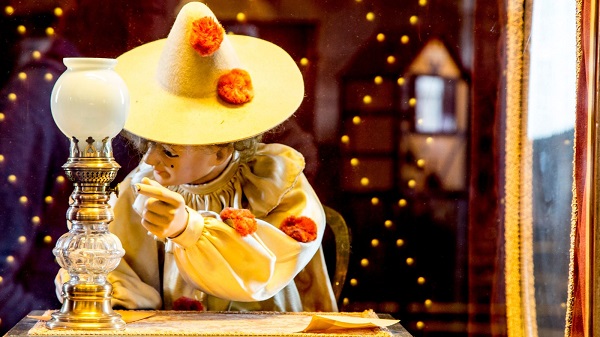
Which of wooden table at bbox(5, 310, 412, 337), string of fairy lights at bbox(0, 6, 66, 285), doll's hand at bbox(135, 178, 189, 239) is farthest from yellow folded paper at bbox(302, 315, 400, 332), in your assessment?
string of fairy lights at bbox(0, 6, 66, 285)

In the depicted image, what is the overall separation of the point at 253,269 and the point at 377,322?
0.25 meters

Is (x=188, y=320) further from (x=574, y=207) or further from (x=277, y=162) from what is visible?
(x=574, y=207)

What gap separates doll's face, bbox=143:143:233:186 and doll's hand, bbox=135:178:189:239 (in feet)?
0.69

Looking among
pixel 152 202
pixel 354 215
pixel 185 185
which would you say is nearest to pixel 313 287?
pixel 354 215

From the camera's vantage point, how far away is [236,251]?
83.4 inches

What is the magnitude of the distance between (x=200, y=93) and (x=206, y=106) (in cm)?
3

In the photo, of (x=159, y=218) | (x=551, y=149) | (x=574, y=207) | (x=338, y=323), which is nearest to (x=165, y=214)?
(x=159, y=218)

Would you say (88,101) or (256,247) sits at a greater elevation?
(88,101)

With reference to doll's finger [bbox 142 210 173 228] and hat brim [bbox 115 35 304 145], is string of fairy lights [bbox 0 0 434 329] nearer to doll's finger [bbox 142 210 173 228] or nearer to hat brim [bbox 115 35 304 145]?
hat brim [bbox 115 35 304 145]

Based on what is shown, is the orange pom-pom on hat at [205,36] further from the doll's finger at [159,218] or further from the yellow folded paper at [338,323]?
the yellow folded paper at [338,323]

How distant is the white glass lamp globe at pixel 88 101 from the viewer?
6.33ft

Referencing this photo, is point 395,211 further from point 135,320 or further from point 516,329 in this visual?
point 135,320

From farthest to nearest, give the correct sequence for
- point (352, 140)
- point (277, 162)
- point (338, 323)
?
point (352, 140) → point (277, 162) → point (338, 323)

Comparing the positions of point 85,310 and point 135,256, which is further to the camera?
point 135,256
